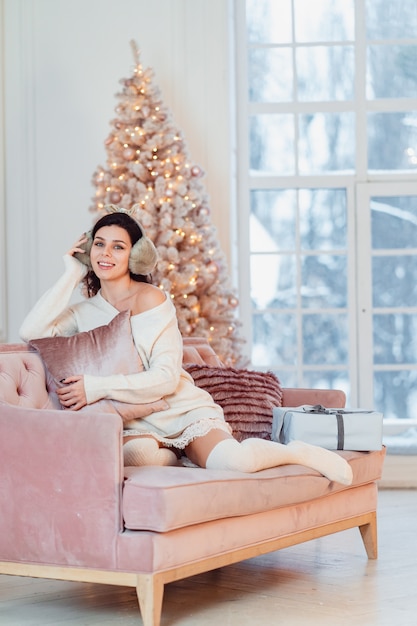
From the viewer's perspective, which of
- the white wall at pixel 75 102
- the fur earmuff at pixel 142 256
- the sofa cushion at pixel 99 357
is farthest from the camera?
the white wall at pixel 75 102

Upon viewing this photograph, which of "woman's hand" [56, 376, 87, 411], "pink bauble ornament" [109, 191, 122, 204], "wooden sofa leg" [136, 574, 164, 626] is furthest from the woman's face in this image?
"pink bauble ornament" [109, 191, 122, 204]

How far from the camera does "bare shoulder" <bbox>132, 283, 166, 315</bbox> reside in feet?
11.0

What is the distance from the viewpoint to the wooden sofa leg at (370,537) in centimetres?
370

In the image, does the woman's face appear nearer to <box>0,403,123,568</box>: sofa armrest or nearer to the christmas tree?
<box>0,403,123,568</box>: sofa armrest

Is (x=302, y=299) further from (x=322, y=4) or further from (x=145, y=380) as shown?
(x=145, y=380)

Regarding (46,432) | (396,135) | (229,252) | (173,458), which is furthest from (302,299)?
(46,432)

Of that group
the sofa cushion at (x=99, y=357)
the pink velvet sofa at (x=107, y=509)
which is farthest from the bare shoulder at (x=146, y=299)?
the pink velvet sofa at (x=107, y=509)

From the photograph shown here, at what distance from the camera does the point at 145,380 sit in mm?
3170

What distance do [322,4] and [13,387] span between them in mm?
3939

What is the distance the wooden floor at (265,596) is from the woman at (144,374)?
1.24 ft

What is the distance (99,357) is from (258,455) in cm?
59

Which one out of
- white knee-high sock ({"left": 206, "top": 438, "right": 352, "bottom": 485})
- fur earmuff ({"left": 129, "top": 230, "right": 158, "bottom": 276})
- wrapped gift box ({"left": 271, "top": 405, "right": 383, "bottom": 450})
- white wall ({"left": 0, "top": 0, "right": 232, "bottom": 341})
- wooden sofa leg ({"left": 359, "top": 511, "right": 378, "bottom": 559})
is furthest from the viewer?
white wall ({"left": 0, "top": 0, "right": 232, "bottom": 341})

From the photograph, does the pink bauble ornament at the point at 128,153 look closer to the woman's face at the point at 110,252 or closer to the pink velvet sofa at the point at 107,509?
the woman's face at the point at 110,252

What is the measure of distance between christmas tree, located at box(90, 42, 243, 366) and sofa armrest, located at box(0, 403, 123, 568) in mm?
2205
